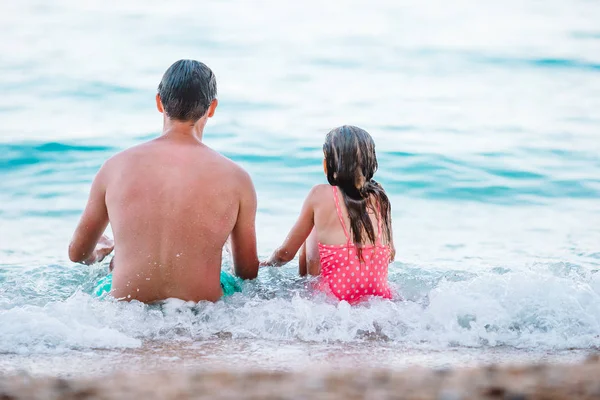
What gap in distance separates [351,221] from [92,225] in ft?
4.38

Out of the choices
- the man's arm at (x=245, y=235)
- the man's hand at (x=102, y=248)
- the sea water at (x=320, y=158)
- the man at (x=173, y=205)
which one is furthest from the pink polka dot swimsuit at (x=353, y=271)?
the man's hand at (x=102, y=248)

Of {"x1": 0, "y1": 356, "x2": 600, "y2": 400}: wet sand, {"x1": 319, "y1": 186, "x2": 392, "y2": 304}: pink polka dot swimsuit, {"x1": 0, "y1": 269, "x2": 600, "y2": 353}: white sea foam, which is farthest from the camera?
{"x1": 319, "y1": 186, "x2": 392, "y2": 304}: pink polka dot swimsuit

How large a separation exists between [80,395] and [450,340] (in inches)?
85.9

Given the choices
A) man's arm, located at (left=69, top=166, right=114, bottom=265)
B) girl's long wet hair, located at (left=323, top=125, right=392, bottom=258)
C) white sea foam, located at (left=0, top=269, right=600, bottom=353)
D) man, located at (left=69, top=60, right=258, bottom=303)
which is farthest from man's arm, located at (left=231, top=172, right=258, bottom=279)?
man's arm, located at (left=69, top=166, right=114, bottom=265)

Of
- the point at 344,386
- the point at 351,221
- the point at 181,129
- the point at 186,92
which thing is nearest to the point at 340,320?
the point at 351,221

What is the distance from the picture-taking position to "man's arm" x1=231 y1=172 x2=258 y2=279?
417 cm

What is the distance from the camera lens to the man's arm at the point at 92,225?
4.08m

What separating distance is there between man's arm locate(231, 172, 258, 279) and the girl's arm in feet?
1.09

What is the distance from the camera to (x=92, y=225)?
13.7 ft

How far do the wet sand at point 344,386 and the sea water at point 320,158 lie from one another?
1.10 meters

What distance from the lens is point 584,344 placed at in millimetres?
3947

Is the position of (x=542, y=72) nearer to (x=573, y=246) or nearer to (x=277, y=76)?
(x=277, y=76)

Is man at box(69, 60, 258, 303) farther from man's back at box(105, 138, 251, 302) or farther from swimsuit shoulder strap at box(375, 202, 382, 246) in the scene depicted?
swimsuit shoulder strap at box(375, 202, 382, 246)

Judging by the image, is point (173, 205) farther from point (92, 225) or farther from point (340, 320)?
point (340, 320)
